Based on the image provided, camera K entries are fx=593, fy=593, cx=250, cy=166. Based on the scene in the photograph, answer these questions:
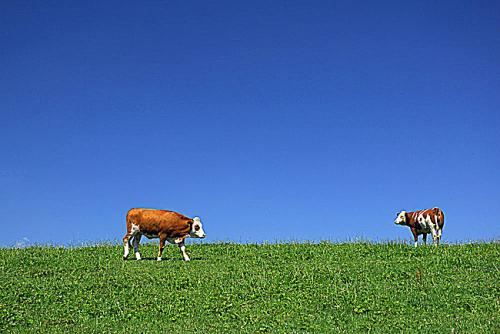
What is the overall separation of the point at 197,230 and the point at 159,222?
74.1 inches

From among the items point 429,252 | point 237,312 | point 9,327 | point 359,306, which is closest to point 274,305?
point 237,312

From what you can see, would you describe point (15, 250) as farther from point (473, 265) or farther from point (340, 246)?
point (473, 265)

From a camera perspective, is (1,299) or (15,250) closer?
(1,299)

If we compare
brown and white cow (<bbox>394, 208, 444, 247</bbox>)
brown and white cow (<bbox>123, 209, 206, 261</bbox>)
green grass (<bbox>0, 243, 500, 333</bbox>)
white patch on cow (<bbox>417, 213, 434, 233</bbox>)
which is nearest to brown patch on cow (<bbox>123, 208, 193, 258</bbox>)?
brown and white cow (<bbox>123, 209, 206, 261</bbox>)

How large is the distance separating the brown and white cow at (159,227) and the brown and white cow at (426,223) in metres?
13.4

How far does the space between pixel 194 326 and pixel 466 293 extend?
9.35 m

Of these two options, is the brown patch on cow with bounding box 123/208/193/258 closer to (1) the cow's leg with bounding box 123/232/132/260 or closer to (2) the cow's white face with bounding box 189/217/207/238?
(1) the cow's leg with bounding box 123/232/132/260

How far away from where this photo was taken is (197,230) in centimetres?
2831

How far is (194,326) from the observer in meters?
16.9

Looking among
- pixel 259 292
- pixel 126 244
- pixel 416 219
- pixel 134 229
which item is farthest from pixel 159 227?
pixel 416 219

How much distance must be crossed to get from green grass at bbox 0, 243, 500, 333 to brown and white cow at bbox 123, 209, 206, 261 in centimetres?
104

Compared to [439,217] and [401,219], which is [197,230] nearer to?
[439,217]

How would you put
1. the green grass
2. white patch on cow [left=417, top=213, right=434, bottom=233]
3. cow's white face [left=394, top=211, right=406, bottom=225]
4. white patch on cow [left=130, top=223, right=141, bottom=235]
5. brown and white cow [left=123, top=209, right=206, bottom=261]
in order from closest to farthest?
the green grass < brown and white cow [left=123, top=209, right=206, bottom=261] < white patch on cow [left=130, top=223, right=141, bottom=235] < white patch on cow [left=417, top=213, right=434, bottom=233] < cow's white face [left=394, top=211, right=406, bottom=225]

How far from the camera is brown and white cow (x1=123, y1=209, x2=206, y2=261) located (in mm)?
27656
